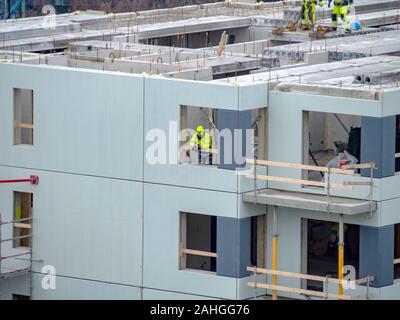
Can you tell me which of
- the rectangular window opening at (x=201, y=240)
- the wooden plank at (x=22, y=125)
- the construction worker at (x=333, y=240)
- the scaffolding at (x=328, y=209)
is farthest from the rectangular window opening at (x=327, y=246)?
the wooden plank at (x=22, y=125)

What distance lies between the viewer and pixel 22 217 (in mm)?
53594

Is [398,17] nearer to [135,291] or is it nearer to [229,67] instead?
[229,67]

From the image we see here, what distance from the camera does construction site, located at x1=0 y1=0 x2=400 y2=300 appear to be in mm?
49031

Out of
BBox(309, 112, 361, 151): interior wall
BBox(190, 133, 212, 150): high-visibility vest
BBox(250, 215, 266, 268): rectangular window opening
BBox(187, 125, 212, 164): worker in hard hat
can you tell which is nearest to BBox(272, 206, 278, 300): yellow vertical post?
BBox(250, 215, 266, 268): rectangular window opening

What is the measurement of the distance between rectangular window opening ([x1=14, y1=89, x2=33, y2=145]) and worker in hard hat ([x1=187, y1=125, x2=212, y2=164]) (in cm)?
542

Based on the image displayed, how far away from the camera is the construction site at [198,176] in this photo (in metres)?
49.0

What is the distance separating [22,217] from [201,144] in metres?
6.52

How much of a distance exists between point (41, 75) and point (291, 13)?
15.2 meters

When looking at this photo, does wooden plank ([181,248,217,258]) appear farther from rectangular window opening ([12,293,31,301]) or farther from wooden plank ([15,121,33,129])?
wooden plank ([15,121,33,129])

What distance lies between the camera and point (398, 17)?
2638 inches

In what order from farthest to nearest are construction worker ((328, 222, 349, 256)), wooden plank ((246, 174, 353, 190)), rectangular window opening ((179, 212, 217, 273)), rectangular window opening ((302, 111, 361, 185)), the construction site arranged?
construction worker ((328, 222, 349, 256)), rectangular window opening ((179, 212, 217, 273)), rectangular window opening ((302, 111, 361, 185)), the construction site, wooden plank ((246, 174, 353, 190))

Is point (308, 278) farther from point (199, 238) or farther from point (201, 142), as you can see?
point (199, 238)

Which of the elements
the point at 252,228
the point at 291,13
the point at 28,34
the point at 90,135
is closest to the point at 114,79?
the point at 90,135

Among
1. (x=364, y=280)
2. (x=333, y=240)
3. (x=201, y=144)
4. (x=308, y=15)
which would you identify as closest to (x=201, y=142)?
(x=201, y=144)
